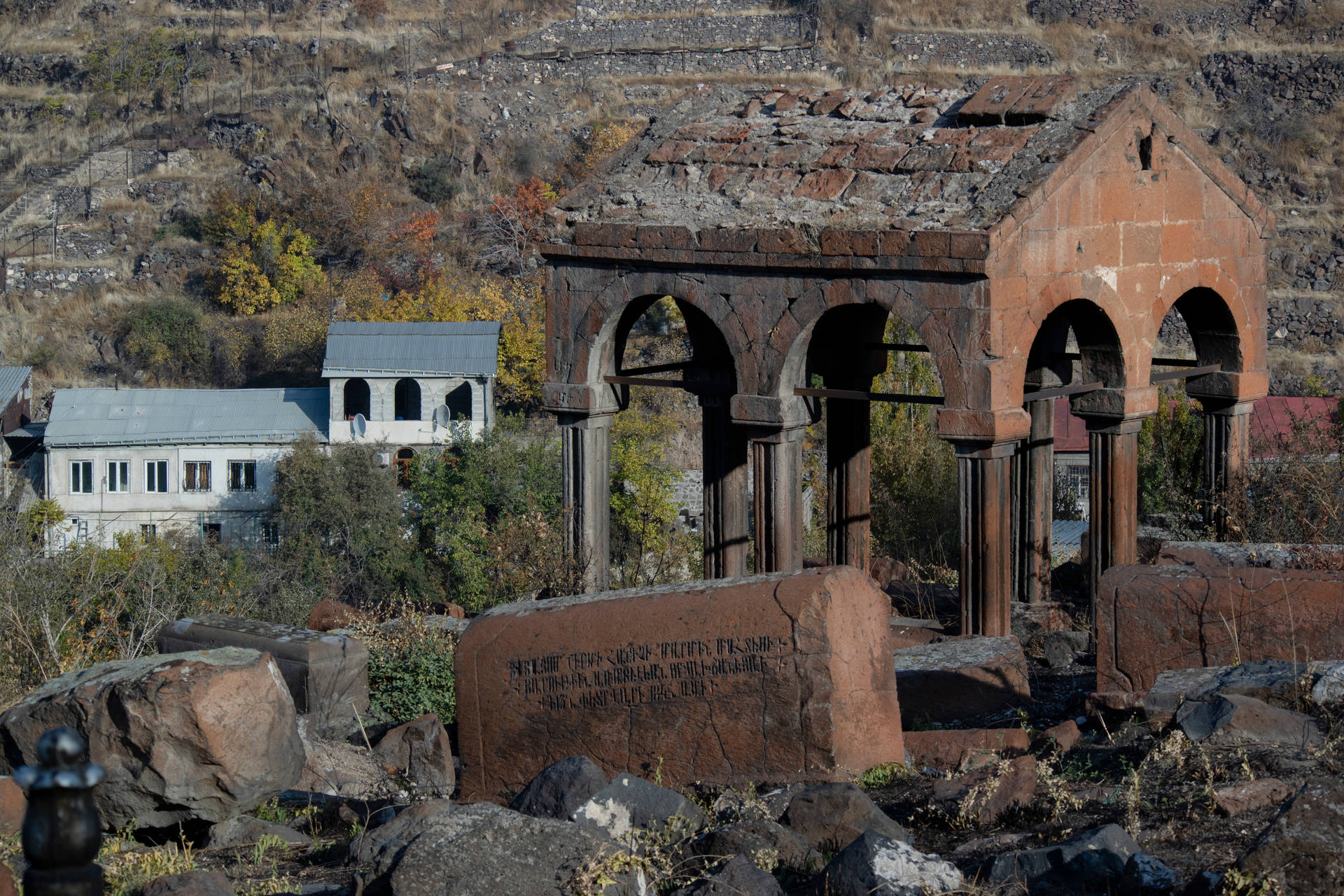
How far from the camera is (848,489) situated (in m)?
13.5

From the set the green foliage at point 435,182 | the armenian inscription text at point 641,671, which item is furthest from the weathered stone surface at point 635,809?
the green foliage at point 435,182

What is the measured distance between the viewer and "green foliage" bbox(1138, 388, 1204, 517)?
14.3 m

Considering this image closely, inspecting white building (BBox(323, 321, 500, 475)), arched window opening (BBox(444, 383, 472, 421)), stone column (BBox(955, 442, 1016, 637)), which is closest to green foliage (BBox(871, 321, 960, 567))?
stone column (BBox(955, 442, 1016, 637))

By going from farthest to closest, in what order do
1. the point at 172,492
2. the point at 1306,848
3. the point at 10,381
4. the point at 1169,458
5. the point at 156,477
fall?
the point at 10,381 < the point at 156,477 < the point at 172,492 < the point at 1169,458 < the point at 1306,848

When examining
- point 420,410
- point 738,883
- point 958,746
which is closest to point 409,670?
point 958,746

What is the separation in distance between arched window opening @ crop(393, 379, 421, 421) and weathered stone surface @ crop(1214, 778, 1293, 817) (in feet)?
99.5

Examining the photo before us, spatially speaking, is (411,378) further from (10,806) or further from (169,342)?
(10,806)

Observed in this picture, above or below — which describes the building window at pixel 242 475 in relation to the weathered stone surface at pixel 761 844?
below

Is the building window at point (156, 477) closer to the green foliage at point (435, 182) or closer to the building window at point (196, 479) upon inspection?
the building window at point (196, 479)

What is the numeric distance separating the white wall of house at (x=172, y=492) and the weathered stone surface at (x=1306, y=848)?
3096 centimetres

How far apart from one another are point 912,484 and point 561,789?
12.1 metres

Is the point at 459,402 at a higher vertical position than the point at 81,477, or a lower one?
higher

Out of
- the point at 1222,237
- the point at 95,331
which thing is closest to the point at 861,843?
the point at 1222,237

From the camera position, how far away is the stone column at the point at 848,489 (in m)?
13.4
